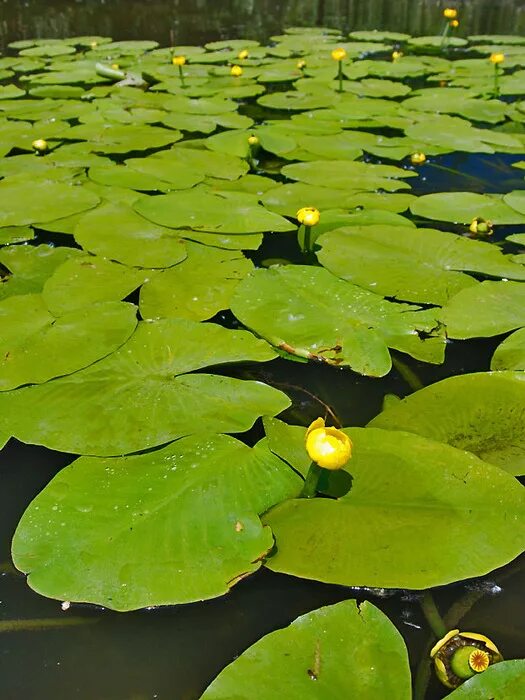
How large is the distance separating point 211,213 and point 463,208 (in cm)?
101

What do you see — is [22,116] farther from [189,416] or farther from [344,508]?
[344,508]

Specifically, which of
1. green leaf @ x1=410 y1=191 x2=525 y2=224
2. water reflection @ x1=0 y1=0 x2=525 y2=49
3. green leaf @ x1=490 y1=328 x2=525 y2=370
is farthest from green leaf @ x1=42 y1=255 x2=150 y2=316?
water reflection @ x1=0 y1=0 x2=525 y2=49

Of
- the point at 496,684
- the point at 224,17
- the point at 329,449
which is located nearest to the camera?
the point at 496,684

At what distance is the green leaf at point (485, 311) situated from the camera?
5.08 ft

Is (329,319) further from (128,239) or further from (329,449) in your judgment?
(128,239)

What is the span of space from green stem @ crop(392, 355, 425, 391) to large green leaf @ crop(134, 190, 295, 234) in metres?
0.72

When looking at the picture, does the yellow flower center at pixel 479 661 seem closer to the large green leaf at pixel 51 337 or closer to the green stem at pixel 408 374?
the green stem at pixel 408 374

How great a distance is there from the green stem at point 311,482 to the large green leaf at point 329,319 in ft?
1.31

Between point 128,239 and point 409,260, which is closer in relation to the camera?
point 409,260

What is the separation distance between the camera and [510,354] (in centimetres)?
146

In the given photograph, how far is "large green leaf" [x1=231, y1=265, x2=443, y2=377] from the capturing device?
4.75ft

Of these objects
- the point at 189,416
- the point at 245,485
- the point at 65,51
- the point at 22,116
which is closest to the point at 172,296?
the point at 189,416

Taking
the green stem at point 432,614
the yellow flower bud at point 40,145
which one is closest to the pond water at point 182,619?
the green stem at point 432,614

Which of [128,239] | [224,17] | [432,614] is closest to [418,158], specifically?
[128,239]
